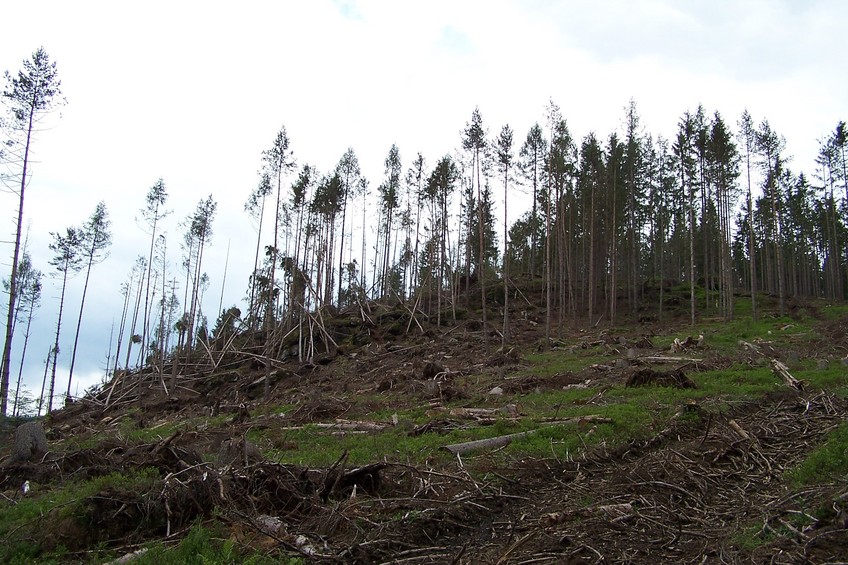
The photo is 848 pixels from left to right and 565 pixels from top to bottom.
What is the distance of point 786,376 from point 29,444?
18.0 m

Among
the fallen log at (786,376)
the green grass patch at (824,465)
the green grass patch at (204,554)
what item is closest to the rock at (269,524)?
the green grass patch at (204,554)

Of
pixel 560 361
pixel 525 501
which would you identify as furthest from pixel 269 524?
pixel 560 361

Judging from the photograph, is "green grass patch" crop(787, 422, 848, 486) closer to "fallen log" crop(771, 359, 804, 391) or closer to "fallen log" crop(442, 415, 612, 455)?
"fallen log" crop(442, 415, 612, 455)

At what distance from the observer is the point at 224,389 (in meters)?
26.7

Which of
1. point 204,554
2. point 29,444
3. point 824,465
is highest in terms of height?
point 824,465

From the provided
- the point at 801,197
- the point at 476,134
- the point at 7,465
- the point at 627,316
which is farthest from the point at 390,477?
the point at 801,197

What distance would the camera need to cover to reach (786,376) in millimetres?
13156

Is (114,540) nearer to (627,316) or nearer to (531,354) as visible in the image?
(531,354)

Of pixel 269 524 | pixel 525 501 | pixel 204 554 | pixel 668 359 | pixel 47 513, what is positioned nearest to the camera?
pixel 204 554

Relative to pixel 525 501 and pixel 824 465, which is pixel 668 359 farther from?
pixel 525 501

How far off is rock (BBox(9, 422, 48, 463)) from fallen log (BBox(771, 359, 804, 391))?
56.3ft

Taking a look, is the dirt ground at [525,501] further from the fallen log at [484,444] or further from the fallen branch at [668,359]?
the fallen branch at [668,359]

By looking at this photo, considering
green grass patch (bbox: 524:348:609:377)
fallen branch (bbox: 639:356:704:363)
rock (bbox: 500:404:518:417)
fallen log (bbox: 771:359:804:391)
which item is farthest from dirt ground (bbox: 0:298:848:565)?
green grass patch (bbox: 524:348:609:377)

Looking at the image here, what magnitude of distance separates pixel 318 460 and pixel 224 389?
19298 mm
